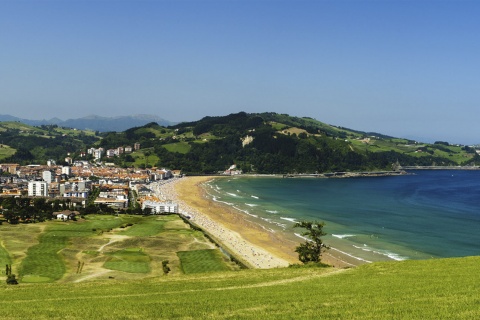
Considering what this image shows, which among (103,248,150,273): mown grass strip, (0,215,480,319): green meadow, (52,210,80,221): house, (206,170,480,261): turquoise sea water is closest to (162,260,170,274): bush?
(103,248,150,273): mown grass strip

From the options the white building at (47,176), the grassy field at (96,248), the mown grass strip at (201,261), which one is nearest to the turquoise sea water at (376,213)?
the mown grass strip at (201,261)

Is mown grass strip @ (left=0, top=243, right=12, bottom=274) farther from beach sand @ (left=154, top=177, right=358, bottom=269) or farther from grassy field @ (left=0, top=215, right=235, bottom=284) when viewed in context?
beach sand @ (left=154, top=177, right=358, bottom=269)

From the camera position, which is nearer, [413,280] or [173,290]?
[413,280]

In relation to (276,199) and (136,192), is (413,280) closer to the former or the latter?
(276,199)

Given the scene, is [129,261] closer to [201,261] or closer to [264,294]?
[201,261]

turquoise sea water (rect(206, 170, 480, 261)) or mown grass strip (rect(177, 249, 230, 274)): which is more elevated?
turquoise sea water (rect(206, 170, 480, 261))

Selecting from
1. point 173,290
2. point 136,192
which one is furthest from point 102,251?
point 136,192

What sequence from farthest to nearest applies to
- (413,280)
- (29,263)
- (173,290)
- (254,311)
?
(29,263), (173,290), (413,280), (254,311)

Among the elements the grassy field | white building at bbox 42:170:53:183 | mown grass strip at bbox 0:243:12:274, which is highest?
white building at bbox 42:170:53:183
